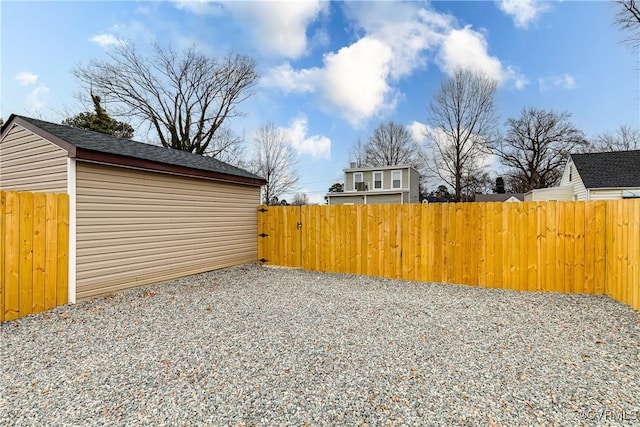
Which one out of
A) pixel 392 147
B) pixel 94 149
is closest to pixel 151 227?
pixel 94 149

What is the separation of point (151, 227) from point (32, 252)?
1840mm

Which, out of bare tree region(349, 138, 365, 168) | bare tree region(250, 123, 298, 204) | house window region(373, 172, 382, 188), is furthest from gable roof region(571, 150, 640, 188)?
bare tree region(250, 123, 298, 204)

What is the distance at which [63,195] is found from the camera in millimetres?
4527

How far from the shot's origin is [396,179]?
72.8ft

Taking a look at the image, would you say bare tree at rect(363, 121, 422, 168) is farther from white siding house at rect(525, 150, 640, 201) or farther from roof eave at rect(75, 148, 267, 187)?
roof eave at rect(75, 148, 267, 187)

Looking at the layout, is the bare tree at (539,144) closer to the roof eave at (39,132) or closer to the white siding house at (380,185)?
the white siding house at (380,185)

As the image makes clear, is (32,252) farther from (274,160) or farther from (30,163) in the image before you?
(274,160)

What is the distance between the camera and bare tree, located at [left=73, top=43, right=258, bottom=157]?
1538cm

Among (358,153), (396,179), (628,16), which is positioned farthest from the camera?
(358,153)

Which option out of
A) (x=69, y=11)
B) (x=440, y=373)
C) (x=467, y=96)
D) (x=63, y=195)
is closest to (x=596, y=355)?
(x=440, y=373)

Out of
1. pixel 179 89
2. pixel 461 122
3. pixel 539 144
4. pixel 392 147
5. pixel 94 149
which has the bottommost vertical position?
pixel 94 149

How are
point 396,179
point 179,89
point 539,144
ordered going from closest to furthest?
point 179,89 < point 396,179 < point 539,144

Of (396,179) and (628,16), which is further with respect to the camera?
(396,179)

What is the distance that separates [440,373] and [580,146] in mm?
27790
